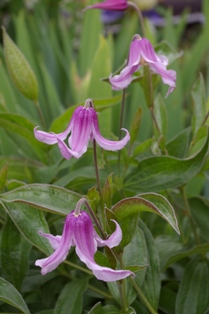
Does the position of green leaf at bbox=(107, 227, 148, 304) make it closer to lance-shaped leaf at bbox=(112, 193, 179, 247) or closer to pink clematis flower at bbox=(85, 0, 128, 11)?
lance-shaped leaf at bbox=(112, 193, 179, 247)

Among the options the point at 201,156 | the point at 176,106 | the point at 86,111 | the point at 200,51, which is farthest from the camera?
the point at 200,51

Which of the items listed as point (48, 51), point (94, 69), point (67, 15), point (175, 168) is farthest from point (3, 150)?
point (67, 15)

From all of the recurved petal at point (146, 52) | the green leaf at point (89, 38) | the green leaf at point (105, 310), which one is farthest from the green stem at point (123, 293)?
the green leaf at point (89, 38)

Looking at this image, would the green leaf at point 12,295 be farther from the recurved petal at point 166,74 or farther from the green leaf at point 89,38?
the green leaf at point 89,38

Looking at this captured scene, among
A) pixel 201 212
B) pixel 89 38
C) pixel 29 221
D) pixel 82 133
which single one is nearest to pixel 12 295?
pixel 29 221

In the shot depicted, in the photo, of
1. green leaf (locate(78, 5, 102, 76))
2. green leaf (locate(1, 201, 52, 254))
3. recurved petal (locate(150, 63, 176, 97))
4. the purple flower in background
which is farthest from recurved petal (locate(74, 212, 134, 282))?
green leaf (locate(78, 5, 102, 76))

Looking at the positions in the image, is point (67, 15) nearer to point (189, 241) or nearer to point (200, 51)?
point (200, 51)

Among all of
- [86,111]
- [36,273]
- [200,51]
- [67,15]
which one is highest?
[86,111]

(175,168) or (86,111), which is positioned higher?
(86,111)
